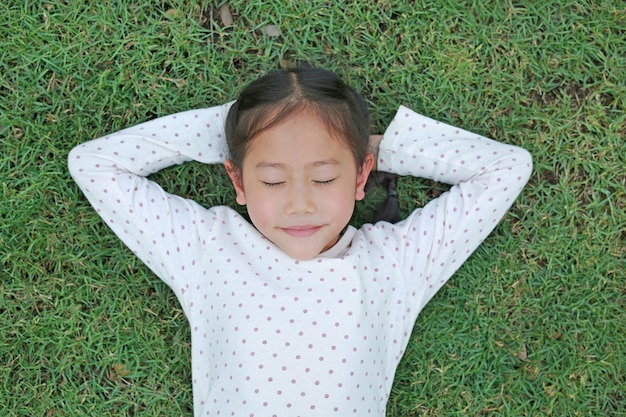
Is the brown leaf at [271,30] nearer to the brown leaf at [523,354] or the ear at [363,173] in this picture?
the ear at [363,173]

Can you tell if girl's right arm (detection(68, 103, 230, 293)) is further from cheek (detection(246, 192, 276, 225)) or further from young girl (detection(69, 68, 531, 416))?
cheek (detection(246, 192, 276, 225))

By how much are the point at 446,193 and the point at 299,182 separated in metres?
0.75

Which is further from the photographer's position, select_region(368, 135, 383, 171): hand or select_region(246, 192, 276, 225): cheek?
select_region(368, 135, 383, 171): hand

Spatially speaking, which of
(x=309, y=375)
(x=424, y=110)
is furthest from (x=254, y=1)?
(x=309, y=375)

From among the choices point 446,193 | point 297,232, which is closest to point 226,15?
point 297,232

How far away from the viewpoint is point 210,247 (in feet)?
9.93

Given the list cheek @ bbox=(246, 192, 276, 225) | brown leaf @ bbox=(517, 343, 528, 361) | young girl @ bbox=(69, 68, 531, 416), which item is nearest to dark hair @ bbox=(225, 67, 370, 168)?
→ young girl @ bbox=(69, 68, 531, 416)

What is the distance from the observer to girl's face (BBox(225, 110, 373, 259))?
271cm

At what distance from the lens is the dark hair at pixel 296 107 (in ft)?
9.04

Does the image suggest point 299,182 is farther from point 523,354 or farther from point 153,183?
point 523,354

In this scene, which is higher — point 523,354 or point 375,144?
point 375,144

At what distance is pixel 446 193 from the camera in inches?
122

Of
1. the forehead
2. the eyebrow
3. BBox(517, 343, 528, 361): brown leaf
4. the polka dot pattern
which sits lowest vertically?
BBox(517, 343, 528, 361): brown leaf

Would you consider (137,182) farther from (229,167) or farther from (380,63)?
(380,63)
